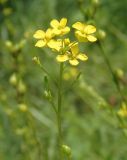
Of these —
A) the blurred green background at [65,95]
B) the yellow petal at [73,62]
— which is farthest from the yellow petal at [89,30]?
the blurred green background at [65,95]

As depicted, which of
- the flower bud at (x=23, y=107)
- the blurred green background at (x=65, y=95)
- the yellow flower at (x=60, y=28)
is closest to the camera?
the yellow flower at (x=60, y=28)

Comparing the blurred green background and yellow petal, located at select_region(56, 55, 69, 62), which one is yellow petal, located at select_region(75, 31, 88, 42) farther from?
the blurred green background

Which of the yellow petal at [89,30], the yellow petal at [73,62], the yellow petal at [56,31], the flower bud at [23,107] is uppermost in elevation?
the yellow petal at [56,31]

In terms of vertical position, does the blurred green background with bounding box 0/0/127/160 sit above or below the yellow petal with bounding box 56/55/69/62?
below

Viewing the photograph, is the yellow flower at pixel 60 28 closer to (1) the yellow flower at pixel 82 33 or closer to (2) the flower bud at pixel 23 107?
(1) the yellow flower at pixel 82 33

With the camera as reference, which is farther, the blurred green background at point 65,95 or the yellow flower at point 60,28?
the blurred green background at point 65,95

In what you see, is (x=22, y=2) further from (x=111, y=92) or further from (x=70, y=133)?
(x=70, y=133)

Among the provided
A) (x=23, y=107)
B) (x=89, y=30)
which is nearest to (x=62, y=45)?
(x=89, y=30)

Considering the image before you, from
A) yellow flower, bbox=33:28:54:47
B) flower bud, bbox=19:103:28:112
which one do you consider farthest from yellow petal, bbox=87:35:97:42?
flower bud, bbox=19:103:28:112

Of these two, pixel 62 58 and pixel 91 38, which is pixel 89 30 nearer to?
pixel 91 38
